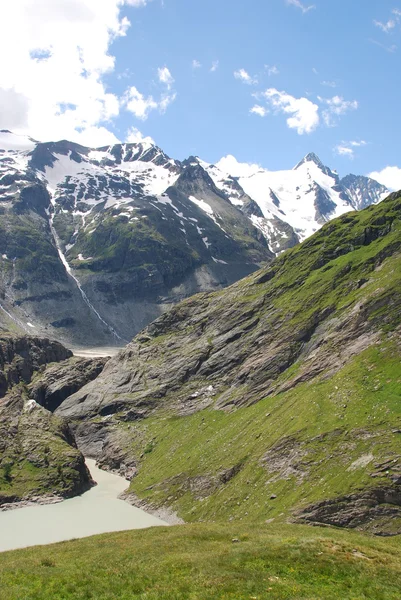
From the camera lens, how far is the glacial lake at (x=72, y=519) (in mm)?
84125

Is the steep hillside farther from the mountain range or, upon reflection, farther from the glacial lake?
the glacial lake

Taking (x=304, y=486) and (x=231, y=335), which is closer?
(x=304, y=486)

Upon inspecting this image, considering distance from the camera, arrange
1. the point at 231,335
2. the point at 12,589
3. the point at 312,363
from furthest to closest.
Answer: the point at 231,335, the point at 312,363, the point at 12,589

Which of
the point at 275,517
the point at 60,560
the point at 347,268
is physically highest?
the point at 347,268

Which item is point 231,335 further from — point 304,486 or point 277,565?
point 277,565

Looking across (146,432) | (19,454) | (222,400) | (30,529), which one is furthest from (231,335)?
(30,529)

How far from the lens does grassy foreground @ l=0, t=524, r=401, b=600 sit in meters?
29.7

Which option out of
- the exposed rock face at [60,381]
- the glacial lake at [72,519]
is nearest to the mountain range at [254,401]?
the exposed rock face at [60,381]

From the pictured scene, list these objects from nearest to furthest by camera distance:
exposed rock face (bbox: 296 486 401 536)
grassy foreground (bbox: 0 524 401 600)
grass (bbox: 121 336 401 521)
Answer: grassy foreground (bbox: 0 524 401 600) < exposed rock face (bbox: 296 486 401 536) < grass (bbox: 121 336 401 521)

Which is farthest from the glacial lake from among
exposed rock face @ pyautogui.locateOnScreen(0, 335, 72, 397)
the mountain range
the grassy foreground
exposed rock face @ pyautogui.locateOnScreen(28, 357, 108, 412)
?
exposed rock face @ pyautogui.locateOnScreen(28, 357, 108, 412)

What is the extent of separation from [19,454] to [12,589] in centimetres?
9695

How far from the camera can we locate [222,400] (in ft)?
422

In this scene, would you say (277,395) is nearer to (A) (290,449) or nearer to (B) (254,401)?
(B) (254,401)

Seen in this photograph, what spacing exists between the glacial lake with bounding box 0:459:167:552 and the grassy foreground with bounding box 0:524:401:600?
44513 mm
